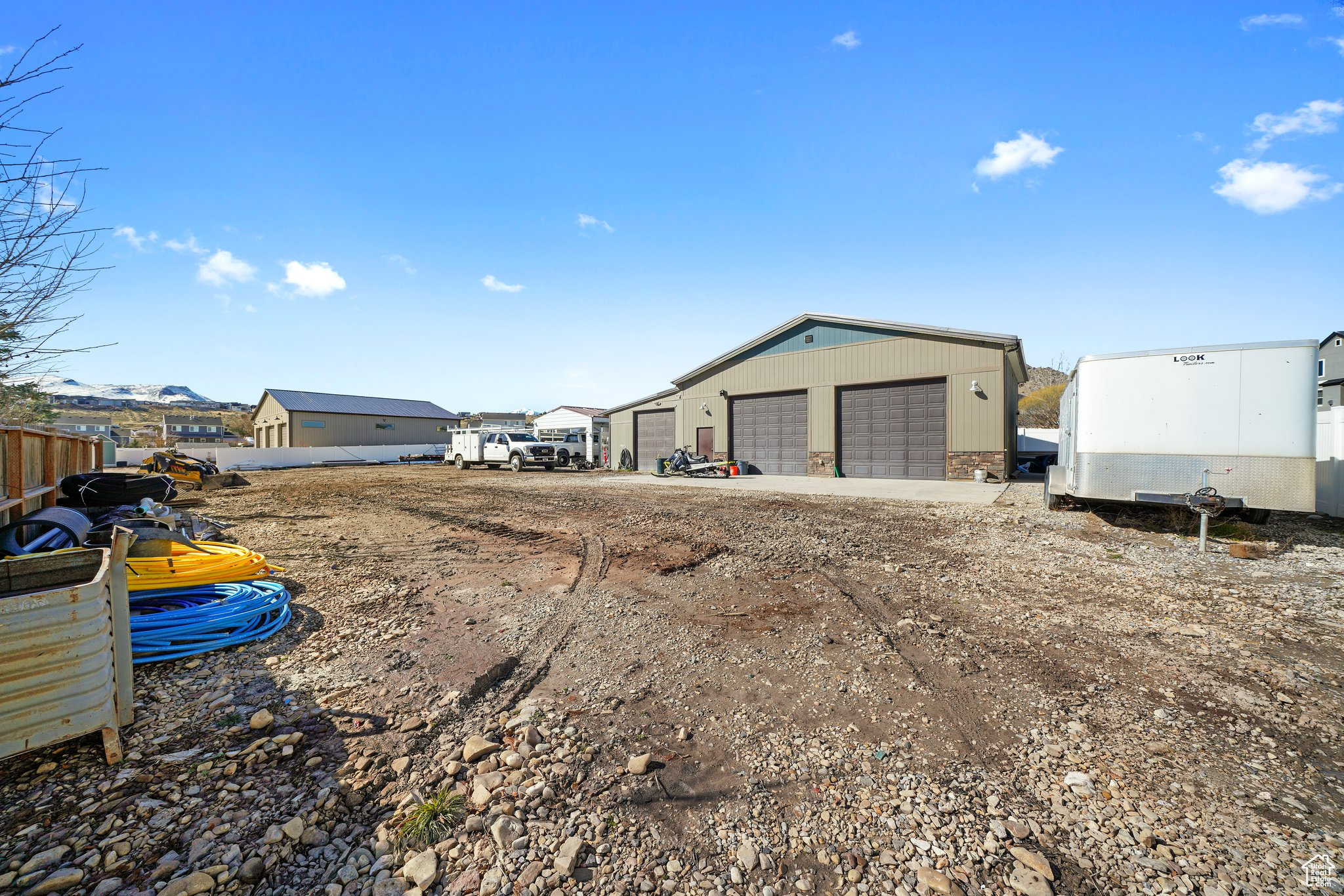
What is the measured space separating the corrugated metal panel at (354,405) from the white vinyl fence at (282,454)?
3730mm

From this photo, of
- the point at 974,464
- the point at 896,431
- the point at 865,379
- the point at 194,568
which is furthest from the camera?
the point at 865,379

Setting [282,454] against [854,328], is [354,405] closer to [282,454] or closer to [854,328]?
[282,454]

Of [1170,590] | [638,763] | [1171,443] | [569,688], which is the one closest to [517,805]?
[638,763]

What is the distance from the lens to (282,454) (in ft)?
114

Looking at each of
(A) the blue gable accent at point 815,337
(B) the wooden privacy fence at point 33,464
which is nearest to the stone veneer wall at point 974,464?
(A) the blue gable accent at point 815,337

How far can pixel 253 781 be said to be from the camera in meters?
2.49

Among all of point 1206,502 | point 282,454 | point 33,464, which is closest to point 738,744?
point 1206,502

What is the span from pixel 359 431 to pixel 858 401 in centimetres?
4165

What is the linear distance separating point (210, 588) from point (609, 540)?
4520 millimetres

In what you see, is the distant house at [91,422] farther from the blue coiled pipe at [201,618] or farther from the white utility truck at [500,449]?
the blue coiled pipe at [201,618]

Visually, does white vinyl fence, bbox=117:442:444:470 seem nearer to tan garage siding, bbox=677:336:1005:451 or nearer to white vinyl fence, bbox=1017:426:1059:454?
tan garage siding, bbox=677:336:1005:451

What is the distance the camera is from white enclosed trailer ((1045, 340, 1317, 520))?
6.74 m

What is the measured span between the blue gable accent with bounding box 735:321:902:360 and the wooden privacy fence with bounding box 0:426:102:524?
1875 cm

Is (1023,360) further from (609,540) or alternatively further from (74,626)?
(74,626)
